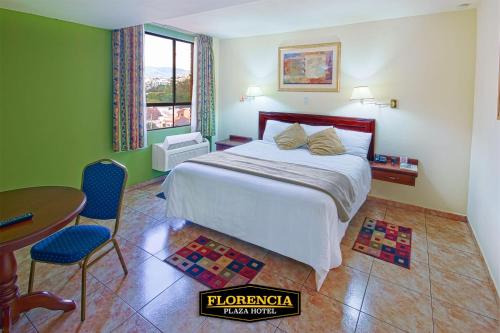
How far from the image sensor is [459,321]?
6.24 feet

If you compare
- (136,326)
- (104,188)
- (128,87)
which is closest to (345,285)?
(136,326)

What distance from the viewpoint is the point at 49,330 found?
178cm

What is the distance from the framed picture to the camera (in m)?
4.16

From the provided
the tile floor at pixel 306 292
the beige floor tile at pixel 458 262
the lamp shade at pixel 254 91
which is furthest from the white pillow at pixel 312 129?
the beige floor tile at pixel 458 262

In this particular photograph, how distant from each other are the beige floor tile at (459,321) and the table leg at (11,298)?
8.43 feet

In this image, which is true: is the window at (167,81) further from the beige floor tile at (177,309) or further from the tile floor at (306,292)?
the beige floor tile at (177,309)

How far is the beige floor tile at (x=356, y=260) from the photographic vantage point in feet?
8.28

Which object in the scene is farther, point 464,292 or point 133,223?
point 133,223

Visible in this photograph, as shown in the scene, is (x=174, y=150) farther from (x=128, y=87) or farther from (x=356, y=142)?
(x=356, y=142)

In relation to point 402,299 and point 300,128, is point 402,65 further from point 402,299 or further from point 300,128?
point 402,299

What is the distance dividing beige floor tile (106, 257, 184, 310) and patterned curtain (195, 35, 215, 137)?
3101mm

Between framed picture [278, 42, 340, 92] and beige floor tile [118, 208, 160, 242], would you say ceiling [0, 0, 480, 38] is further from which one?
beige floor tile [118, 208, 160, 242]

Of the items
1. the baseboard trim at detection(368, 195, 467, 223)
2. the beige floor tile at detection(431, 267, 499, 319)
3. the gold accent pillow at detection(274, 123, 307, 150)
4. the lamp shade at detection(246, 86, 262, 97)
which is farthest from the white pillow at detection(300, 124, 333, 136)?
the beige floor tile at detection(431, 267, 499, 319)

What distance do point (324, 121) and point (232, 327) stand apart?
3.25 metres
